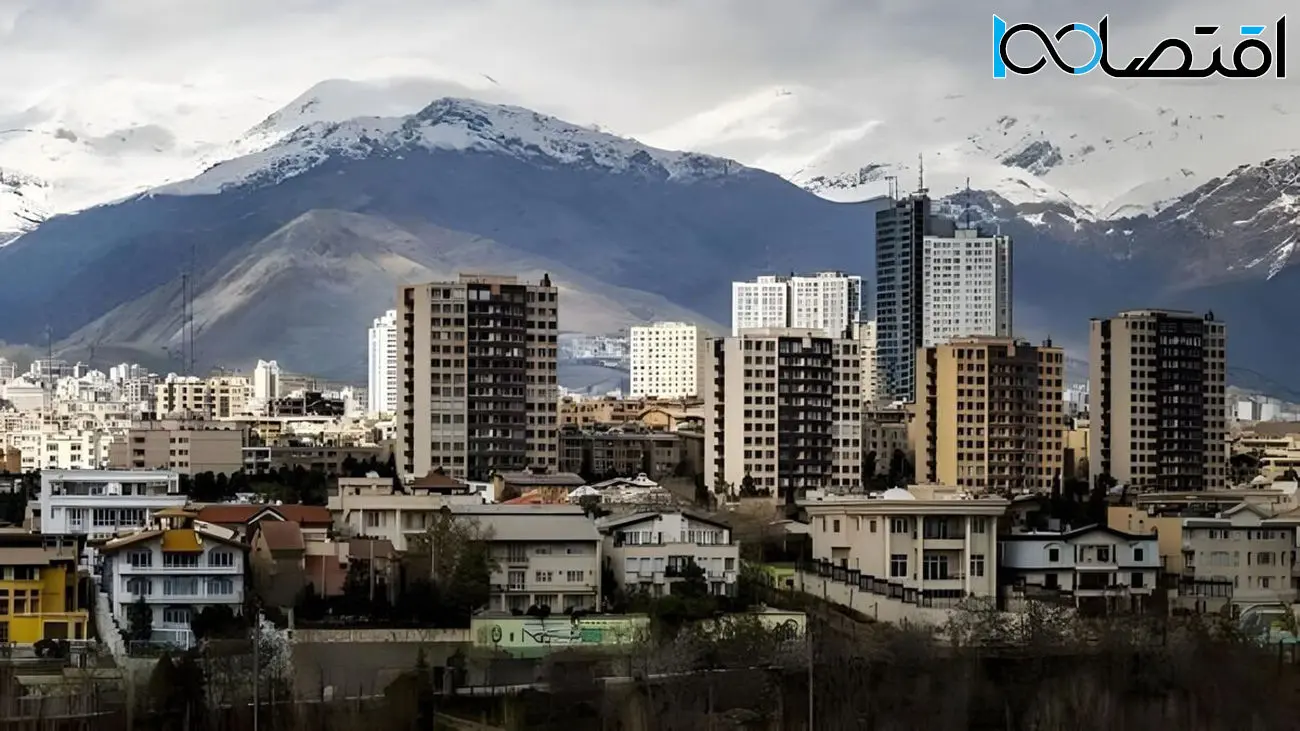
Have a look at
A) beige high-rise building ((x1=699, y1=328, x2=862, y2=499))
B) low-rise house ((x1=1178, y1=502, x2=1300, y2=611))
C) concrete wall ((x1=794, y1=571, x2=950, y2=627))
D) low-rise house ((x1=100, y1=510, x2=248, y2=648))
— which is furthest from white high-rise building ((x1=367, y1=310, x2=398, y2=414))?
low-rise house ((x1=100, y1=510, x2=248, y2=648))

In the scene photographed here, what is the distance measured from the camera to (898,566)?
16094 millimetres

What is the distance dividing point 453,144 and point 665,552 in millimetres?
69514

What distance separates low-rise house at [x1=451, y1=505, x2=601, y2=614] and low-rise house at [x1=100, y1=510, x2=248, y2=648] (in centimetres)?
168

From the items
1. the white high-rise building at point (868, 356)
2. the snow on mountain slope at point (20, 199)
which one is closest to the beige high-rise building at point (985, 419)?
the white high-rise building at point (868, 356)

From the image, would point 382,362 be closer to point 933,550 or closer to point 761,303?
point 761,303

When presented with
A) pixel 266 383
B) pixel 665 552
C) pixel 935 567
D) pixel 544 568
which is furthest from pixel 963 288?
pixel 544 568

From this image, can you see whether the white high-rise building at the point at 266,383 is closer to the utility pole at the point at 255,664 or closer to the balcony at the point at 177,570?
the balcony at the point at 177,570

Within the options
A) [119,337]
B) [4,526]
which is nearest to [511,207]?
[119,337]

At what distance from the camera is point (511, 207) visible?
267 ft

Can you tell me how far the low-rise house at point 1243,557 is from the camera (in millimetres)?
17344

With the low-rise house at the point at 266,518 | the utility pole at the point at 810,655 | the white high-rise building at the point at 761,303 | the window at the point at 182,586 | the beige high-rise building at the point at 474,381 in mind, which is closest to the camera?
the utility pole at the point at 810,655

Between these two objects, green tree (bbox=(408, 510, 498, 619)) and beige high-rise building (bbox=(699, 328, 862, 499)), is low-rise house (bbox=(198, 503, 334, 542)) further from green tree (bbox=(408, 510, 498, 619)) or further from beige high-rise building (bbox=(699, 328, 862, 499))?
beige high-rise building (bbox=(699, 328, 862, 499))

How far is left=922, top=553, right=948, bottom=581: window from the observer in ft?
52.6

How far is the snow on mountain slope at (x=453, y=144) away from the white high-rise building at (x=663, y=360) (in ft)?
80.0
